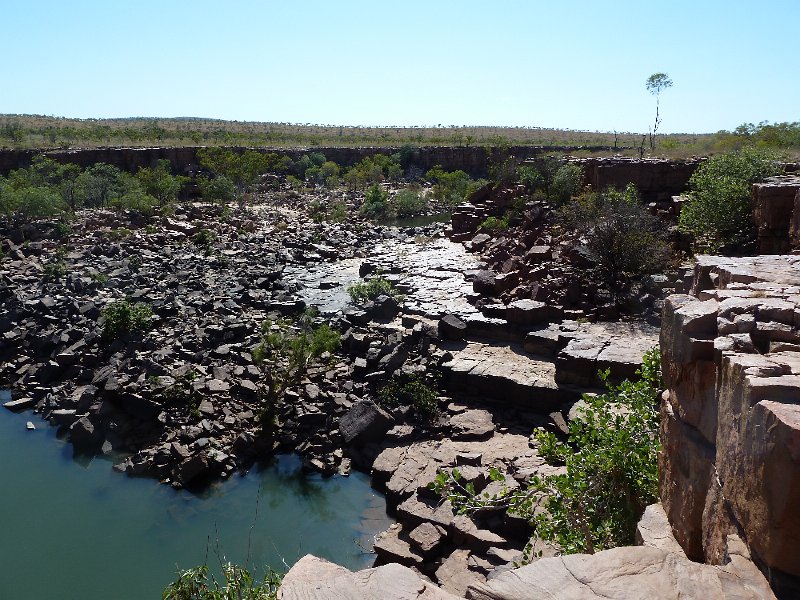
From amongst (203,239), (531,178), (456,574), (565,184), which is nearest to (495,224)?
(531,178)

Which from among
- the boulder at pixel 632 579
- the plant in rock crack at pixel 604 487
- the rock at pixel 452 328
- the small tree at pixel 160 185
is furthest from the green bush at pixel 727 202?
the small tree at pixel 160 185

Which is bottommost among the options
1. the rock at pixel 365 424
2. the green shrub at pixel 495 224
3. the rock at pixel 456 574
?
the rock at pixel 456 574

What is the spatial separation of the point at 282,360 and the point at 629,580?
10982 mm

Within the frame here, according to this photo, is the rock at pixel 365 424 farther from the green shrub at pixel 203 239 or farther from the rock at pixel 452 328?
the green shrub at pixel 203 239

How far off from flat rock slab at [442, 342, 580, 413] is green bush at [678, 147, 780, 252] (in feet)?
18.8

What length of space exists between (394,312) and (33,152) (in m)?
36.4

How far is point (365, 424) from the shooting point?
10.9 metres

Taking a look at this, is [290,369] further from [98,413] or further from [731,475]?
[731,475]

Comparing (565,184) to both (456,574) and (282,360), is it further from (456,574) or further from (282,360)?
(456,574)

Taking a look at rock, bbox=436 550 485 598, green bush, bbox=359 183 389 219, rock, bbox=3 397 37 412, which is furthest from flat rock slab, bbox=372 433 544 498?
green bush, bbox=359 183 389 219

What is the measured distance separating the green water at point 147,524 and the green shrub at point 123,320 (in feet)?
13.6

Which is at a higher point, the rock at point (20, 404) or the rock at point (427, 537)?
the rock at point (427, 537)

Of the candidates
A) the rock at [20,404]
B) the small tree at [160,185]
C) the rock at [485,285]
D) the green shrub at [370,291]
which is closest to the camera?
the rock at [20,404]

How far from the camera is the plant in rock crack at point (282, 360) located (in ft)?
38.6
